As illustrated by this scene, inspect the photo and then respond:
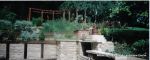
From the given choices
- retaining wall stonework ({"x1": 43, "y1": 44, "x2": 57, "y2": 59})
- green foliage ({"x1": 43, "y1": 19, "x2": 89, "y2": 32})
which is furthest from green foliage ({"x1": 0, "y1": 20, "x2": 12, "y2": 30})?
retaining wall stonework ({"x1": 43, "y1": 44, "x2": 57, "y2": 59})

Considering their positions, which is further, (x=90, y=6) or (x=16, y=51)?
(x=90, y=6)

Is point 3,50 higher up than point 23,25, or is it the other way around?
point 23,25

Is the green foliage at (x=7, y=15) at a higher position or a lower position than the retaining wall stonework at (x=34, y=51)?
higher

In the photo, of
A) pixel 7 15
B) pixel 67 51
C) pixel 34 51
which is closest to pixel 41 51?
pixel 34 51

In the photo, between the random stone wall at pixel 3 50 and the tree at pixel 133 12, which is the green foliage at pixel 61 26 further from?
the tree at pixel 133 12

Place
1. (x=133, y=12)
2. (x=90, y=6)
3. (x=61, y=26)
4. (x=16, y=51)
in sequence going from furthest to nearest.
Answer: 1. (x=61, y=26)
2. (x=90, y=6)
3. (x=16, y=51)
4. (x=133, y=12)

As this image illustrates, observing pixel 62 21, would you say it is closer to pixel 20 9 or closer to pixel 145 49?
pixel 20 9

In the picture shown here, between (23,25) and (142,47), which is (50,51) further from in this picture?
(142,47)

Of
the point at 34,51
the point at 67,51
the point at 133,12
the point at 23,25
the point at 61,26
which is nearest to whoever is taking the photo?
the point at 133,12

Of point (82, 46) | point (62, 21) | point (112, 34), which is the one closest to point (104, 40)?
point (112, 34)

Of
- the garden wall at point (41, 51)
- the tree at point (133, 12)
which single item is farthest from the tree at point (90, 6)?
the tree at point (133, 12)

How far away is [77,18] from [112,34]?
1622 millimetres

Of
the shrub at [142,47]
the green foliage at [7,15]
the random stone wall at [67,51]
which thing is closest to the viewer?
the shrub at [142,47]

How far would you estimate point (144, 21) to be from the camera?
5.26 m
